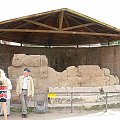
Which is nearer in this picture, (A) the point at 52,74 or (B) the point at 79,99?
(B) the point at 79,99

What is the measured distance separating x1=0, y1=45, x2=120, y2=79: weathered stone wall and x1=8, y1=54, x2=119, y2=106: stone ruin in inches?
127

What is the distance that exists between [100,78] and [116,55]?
357 cm

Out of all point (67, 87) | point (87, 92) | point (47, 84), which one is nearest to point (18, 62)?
point (47, 84)

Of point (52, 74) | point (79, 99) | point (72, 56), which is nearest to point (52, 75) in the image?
point (52, 74)

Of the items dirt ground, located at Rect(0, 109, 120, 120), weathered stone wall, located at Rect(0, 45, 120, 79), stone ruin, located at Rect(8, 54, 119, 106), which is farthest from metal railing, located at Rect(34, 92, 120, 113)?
weathered stone wall, located at Rect(0, 45, 120, 79)

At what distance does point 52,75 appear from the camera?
1205 cm

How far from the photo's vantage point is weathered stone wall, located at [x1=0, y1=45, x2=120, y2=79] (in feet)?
52.9

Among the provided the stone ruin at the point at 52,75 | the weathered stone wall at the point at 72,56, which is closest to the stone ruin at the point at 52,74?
the stone ruin at the point at 52,75

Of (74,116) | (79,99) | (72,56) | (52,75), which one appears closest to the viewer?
(74,116)

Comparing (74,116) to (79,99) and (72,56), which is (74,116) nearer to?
(79,99)

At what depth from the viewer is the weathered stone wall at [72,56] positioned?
52.9 ft

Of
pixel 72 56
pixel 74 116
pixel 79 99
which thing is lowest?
pixel 74 116

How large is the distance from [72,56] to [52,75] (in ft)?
24.8

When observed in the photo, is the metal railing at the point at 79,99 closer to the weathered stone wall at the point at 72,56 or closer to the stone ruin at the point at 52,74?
the stone ruin at the point at 52,74
